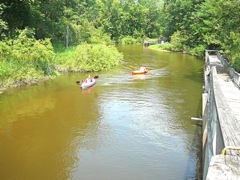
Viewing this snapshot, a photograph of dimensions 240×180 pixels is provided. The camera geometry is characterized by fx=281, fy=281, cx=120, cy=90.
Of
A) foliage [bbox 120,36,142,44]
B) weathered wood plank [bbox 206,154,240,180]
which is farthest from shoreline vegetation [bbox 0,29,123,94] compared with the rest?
foliage [bbox 120,36,142,44]

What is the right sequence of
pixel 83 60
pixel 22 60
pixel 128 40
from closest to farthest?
1. pixel 22 60
2. pixel 83 60
3. pixel 128 40

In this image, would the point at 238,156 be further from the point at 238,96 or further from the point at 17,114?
the point at 17,114

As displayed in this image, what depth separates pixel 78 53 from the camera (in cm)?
2702

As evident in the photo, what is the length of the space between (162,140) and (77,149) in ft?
11.8

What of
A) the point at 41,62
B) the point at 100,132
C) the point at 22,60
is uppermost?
the point at 22,60

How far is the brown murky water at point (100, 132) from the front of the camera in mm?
9891

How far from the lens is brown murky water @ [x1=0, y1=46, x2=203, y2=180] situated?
9.89m

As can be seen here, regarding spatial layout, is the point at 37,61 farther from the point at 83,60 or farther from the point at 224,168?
the point at 224,168

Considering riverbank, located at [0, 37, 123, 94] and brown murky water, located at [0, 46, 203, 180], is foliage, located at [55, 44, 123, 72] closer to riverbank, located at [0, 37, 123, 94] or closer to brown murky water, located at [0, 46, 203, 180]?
riverbank, located at [0, 37, 123, 94]

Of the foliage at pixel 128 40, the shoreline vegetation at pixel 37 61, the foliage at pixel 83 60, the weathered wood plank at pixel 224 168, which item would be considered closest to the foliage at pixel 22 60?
the shoreline vegetation at pixel 37 61

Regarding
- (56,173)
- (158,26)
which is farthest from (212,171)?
(158,26)

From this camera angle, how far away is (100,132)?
12945 millimetres

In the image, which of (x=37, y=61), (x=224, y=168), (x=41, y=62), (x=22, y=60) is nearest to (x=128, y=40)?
(x=41, y=62)

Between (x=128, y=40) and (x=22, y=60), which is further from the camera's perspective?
(x=128, y=40)
